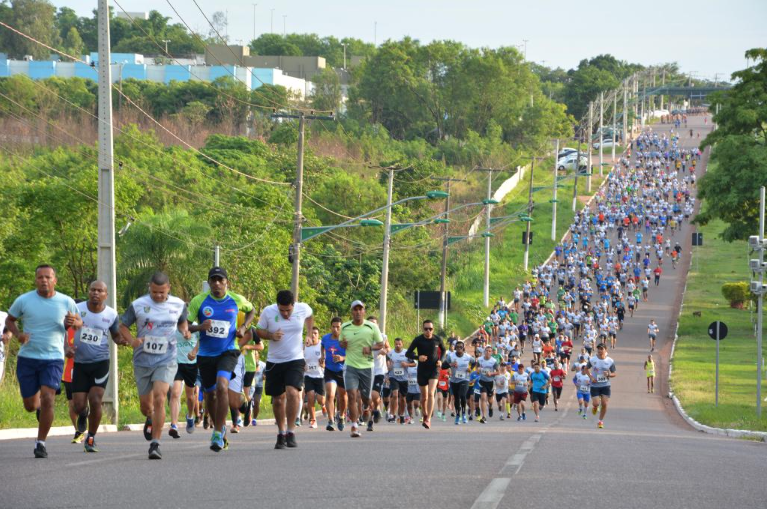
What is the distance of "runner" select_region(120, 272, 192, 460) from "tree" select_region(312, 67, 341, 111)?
388ft

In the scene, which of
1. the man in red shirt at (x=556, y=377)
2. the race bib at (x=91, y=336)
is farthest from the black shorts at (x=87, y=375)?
the man in red shirt at (x=556, y=377)

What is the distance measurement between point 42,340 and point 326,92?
122355 mm

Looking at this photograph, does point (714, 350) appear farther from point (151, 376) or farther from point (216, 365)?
point (151, 376)

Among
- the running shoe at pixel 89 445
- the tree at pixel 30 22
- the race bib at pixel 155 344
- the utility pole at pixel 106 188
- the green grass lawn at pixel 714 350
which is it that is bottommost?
the green grass lawn at pixel 714 350

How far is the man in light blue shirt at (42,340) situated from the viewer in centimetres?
1264

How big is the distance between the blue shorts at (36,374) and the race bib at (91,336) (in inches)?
19.4

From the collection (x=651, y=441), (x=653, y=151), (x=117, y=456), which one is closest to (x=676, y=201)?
(x=653, y=151)

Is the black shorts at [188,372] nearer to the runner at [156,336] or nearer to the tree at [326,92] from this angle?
the runner at [156,336]

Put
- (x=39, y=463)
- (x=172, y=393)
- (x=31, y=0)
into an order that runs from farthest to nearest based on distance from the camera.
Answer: (x=31, y=0)
(x=172, y=393)
(x=39, y=463)

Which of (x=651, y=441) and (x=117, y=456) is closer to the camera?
(x=117, y=456)

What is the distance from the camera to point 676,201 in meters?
94.6

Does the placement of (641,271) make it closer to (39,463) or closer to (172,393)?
(172,393)

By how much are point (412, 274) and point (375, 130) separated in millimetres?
63061

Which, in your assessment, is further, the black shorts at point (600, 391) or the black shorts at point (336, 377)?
the black shorts at point (600, 391)
